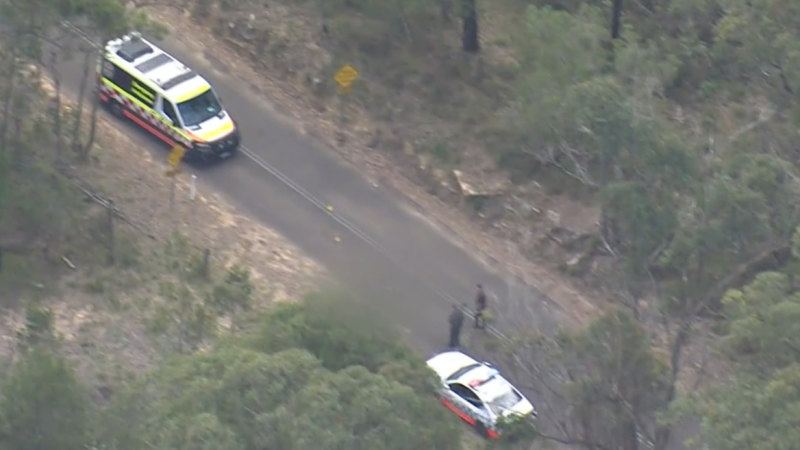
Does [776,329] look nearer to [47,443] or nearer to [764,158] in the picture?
[764,158]

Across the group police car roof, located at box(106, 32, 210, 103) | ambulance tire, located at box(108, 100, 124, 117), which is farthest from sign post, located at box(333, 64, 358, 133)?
ambulance tire, located at box(108, 100, 124, 117)

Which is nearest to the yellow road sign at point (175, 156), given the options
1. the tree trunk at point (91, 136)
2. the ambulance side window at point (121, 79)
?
the tree trunk at point (91, 136)

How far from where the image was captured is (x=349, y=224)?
41562 millimetres

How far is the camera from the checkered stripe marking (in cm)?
4231

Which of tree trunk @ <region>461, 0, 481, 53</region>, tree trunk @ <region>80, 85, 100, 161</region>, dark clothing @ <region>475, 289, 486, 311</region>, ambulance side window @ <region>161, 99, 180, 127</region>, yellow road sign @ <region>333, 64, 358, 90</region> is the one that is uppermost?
tree trunk @ <region>461, 0, 481, 53</region>

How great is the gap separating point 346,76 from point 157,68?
5.02 m

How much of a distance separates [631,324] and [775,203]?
4.67m

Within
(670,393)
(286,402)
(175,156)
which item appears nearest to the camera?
(286,402)

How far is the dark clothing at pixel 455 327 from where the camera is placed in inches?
1479

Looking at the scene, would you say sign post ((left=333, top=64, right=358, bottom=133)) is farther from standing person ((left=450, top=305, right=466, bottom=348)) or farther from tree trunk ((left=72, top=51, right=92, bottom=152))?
standing person ((left=450, top=305, right=466, bottom=348))

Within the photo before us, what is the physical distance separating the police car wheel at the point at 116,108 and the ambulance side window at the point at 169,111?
150 cm

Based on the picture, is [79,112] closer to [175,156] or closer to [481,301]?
[175,156]

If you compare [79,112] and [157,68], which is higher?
[157,68]

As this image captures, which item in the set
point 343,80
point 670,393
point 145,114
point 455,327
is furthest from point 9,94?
point 670,393
